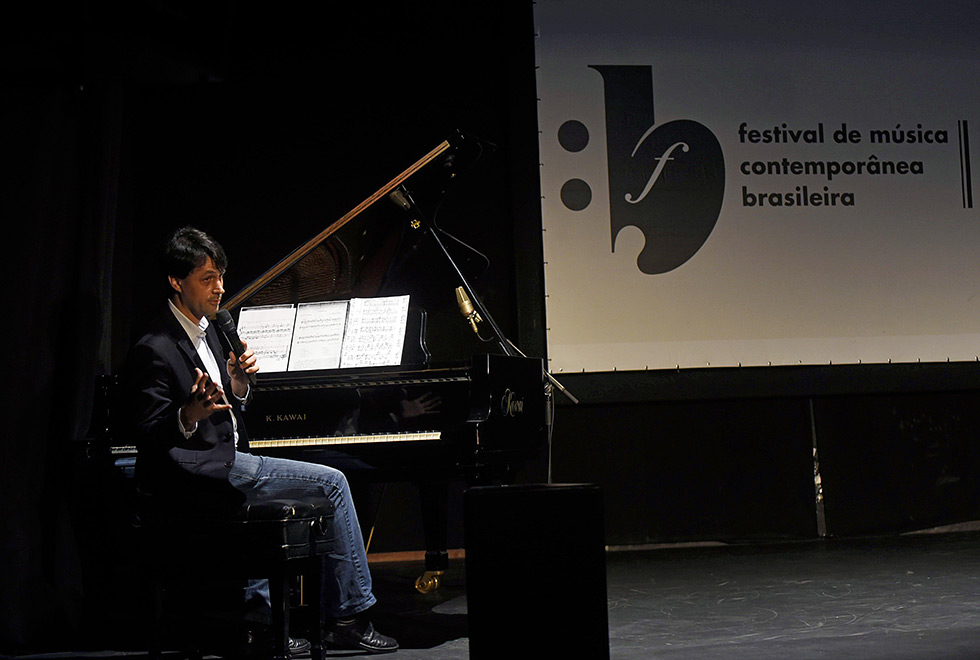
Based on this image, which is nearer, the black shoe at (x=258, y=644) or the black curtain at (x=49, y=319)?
the black shoe at (x=258, y=644)

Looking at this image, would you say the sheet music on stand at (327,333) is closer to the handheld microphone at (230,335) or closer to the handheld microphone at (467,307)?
the handheld microphone at (467,307)

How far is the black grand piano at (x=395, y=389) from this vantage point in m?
3.20

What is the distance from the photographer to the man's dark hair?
9.00ft

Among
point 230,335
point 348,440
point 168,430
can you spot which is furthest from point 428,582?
point 168,430

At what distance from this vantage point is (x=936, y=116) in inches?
203

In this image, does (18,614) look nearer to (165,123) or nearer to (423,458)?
(423,458)

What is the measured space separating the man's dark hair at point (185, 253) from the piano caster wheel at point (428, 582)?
175cm

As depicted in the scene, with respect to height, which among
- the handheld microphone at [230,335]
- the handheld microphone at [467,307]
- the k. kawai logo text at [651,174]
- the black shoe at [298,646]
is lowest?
the black shoe at [298,646]

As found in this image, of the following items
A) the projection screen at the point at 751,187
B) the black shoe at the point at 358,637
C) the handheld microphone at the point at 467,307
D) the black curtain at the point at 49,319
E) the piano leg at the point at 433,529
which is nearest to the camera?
the black shoe at the point at 358,637

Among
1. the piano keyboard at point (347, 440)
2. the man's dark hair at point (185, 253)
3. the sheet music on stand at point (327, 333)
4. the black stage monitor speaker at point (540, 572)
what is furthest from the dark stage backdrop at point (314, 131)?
the black stage monitor speaker at point (540, 572)

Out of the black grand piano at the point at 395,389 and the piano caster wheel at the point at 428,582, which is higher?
the black grand piano at the point at 395,389

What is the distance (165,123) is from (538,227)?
2.07 meters

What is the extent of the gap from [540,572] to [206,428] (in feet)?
3.34

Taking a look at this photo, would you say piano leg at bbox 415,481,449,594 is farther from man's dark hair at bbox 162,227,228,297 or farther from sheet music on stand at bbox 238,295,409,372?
man's dark hair at bbox 162,227,228,297
